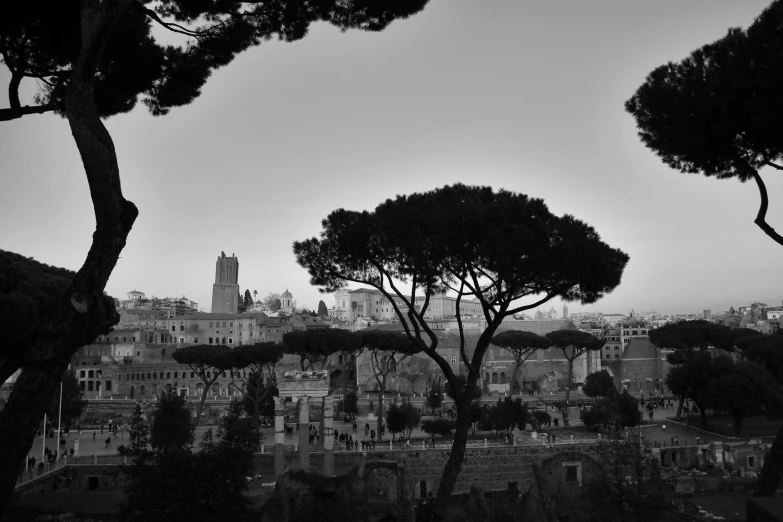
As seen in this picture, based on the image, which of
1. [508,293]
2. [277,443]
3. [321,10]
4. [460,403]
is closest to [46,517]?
[277,443]

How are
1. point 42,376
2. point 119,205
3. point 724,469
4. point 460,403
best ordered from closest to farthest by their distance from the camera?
point 42,376 → point 119,205 → point 460,403 → point 724,469

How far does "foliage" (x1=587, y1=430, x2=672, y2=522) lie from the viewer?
11.4 meters

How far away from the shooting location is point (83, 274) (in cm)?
486

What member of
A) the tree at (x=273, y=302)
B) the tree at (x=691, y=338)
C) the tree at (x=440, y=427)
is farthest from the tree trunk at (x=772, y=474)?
the tree at (x=273, y=302)

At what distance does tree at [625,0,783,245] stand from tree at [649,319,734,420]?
24.5 metres

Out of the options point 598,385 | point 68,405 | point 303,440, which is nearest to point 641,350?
point 598,385

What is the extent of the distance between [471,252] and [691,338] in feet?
78.7

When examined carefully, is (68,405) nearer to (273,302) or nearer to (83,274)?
(83,274)

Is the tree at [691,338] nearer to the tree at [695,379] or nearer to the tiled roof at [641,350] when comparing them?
the tree at [695,379]

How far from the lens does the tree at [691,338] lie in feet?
103

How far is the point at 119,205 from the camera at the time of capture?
16.7ft

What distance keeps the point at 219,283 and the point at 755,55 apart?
2979 inches

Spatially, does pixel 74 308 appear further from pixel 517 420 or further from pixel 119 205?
pixel 517 420

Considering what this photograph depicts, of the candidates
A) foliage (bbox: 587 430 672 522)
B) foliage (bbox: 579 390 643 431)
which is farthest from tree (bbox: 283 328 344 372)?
foliage (bbox: 587 430 672 522)
